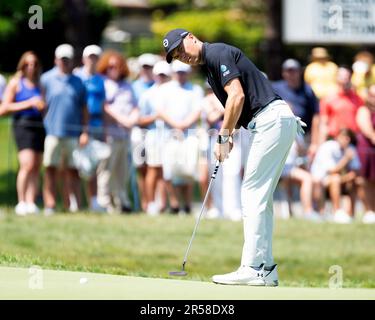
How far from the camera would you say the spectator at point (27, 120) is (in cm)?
1619

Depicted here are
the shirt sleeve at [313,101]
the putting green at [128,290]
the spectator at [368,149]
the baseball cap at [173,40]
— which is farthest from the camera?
the shirt sleeve at [313,101]

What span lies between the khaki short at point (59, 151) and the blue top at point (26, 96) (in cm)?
41

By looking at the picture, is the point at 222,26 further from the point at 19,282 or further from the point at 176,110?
the point at 19,282

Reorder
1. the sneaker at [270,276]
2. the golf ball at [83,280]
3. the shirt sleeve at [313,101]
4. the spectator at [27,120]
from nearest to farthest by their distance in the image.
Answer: the golf ball at [83,280] → the sneaker at [270,276] → the spectator at [27,120] → the shirt sleeve at [313,101]

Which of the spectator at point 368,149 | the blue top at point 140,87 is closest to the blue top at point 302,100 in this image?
the spectator at point 368,149

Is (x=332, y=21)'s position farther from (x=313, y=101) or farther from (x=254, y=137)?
(x=254, y=137)

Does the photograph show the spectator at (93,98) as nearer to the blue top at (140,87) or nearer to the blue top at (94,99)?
the blue top at (94,99)

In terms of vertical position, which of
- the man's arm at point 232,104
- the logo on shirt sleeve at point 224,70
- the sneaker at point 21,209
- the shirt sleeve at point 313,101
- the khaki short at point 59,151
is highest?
the logo on shirt sleeve at point 224,70

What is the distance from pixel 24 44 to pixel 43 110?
17968 millimetres

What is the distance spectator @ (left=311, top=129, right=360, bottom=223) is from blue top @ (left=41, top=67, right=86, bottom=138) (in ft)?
11.8

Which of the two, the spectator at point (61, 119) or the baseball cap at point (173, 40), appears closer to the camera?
the baseball cap at point (173, 40)

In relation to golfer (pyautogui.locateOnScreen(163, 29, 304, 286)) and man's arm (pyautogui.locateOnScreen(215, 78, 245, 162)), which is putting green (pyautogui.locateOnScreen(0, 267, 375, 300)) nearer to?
golfer (pyautogui.locateOnScreen(163, 29, 304, 286))

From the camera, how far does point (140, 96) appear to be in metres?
17.5
